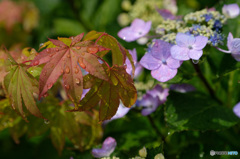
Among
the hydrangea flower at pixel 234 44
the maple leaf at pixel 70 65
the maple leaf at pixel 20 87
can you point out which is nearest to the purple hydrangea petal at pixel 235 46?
the hydrangea flower at pixel 234 44

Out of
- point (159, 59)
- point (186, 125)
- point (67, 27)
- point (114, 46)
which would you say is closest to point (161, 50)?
point (159, 59)

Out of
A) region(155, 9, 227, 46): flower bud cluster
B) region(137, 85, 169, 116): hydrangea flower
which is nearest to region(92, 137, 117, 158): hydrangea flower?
region(137, 85, 169, 116): hydrangea flower

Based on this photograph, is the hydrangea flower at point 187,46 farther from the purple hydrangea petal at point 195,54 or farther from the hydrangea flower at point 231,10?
the hydrangea flower at point 231,10

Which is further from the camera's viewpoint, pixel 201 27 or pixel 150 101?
pixel 150 101

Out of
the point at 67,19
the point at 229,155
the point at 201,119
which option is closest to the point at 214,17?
the point at 201,119

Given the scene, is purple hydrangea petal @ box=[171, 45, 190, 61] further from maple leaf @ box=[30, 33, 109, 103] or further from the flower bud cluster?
maple leaf @ box=[30, 33, 109, 103]

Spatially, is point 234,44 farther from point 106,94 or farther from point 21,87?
point 21,87

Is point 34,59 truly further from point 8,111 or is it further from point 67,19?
point 67,19
